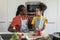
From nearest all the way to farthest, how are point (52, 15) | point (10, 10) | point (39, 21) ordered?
point (39, 21) < point (10, 10) < point (52, 15)

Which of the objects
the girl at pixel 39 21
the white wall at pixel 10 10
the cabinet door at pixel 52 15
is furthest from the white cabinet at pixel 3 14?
the girl at pixel 39 21

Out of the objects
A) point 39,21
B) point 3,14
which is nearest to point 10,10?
point 3,14

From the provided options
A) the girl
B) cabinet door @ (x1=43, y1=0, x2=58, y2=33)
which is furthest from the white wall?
the girl

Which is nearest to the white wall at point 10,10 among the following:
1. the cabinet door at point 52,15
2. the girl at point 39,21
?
the cabinet door at point 52,15

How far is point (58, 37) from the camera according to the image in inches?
78.3

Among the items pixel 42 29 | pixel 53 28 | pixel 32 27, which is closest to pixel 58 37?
pixel 42 29

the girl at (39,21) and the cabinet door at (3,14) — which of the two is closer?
the girl at (39,21)

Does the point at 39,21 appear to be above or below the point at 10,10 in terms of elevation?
below

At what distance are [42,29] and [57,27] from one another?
1931 millimetres

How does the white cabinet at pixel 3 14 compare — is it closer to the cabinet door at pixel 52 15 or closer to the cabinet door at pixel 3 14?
the cabinet door at pixel 3 14

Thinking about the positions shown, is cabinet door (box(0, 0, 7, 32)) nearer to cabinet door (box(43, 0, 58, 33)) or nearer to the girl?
cabinet door (box(43, 0, 58, 33))

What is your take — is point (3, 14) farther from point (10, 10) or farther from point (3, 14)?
point (10, 10)

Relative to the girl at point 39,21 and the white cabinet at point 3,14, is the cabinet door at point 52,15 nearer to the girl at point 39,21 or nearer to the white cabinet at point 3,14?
the white cabinet at point 3,14

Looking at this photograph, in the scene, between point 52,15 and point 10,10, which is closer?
point 10,10
